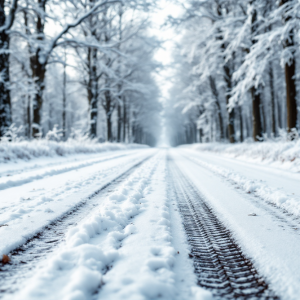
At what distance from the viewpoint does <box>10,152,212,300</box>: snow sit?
3.10 feet

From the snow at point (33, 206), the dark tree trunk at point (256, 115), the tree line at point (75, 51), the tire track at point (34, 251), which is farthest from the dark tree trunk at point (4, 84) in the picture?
the dark tree trunk at point (256, 115)

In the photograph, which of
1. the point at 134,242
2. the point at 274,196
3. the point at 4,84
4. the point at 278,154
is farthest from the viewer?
the point at 4,84

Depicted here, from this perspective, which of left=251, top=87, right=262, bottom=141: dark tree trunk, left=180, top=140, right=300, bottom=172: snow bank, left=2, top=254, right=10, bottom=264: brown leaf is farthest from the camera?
left=251, top=87, right=262, bottom=141: dark tree trunk

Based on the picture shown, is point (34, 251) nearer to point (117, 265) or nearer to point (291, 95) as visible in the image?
point (117, 265)

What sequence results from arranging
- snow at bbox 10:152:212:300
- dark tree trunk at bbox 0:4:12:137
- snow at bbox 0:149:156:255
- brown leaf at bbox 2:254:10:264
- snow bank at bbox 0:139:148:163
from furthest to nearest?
dark tree trunk at bbox 0:4:12:137 → snow bank at bbox 0:139:148:163 → snow at bbox 0:149:156:255 → brown leaf at bbox 2:254:10:264 → snow at bbox 10:152:212:300

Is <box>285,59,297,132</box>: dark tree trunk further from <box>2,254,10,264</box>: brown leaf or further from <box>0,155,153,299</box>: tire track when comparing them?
<box>2,254,10,264</box>: brown leaf

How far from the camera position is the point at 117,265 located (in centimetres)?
116

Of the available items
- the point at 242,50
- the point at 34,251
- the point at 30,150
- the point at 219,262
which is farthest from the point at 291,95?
the point at 30,150

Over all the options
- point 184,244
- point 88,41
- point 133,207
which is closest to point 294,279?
point 184,244

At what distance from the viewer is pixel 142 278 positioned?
101cm

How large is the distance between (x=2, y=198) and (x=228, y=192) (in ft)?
9.65

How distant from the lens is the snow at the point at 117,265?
95 centimetres

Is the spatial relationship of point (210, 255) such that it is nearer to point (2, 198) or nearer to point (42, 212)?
point (42, 212)

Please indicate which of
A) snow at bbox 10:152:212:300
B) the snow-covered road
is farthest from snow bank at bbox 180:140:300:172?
snow at bbox 10:152:212:300
